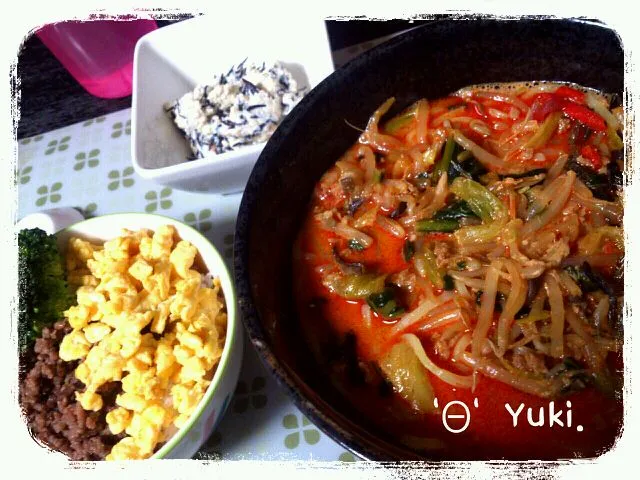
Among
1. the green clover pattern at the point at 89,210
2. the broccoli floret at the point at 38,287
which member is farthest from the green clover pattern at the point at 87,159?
the broccoli floret at the point at 38,287

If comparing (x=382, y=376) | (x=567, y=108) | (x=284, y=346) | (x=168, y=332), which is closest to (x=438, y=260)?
(x=382, y=376)

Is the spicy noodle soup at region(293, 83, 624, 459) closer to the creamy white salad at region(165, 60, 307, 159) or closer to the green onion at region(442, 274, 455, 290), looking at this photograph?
the green onion at region(442, 274, 455, 290)

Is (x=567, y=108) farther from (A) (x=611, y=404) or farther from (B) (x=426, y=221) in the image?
(A) (x=611, y=404)

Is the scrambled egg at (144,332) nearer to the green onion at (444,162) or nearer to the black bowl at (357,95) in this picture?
the black bowl at (357,95)

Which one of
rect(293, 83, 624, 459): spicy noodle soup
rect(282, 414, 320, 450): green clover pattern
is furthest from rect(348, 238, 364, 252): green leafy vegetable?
rect(282, 414, 320, 450): green clover pattern

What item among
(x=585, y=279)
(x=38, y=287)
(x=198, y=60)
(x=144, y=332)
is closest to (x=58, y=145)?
(x=198, y=60)

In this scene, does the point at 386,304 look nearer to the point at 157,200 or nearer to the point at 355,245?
the point at 355,245
